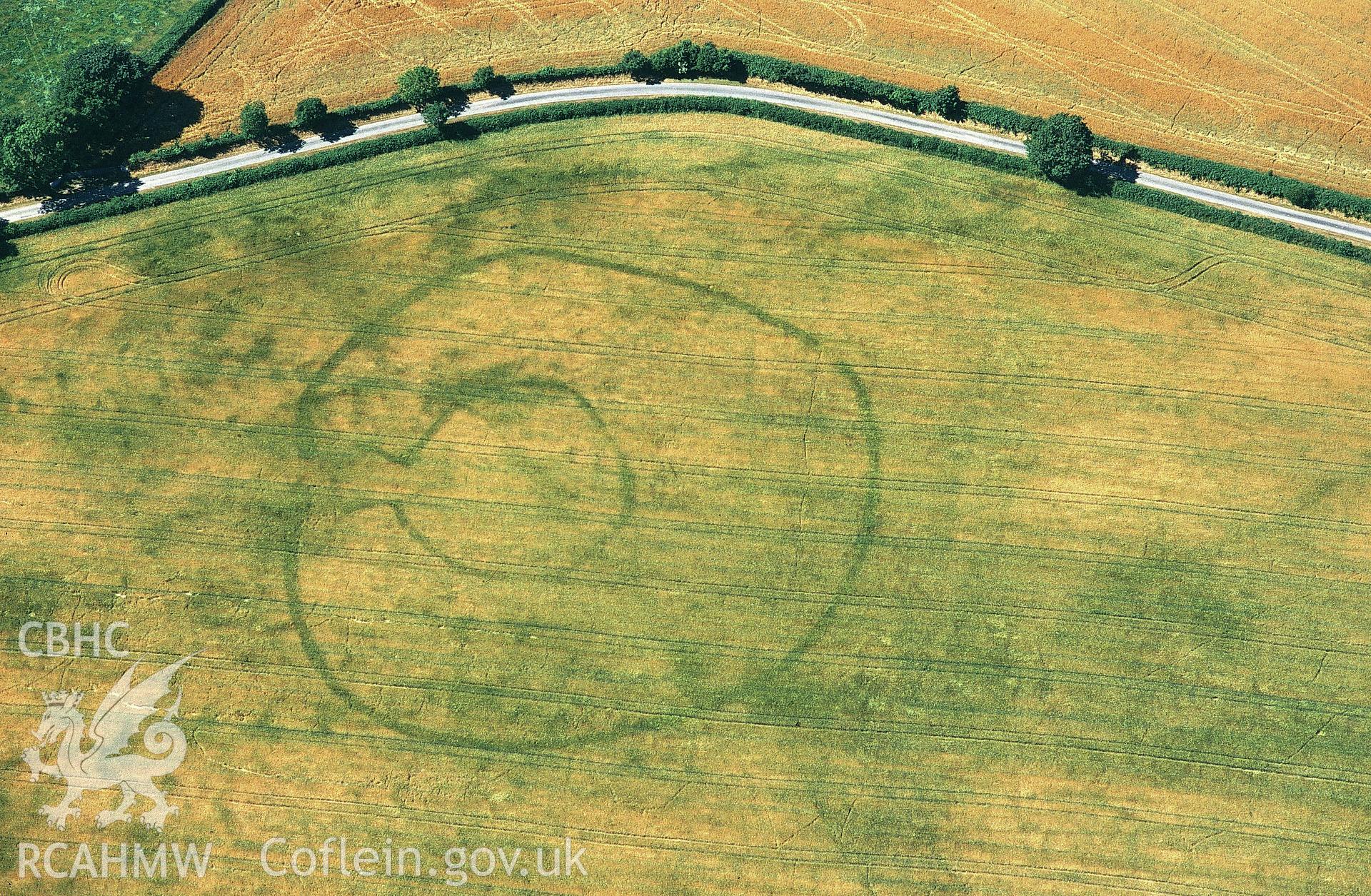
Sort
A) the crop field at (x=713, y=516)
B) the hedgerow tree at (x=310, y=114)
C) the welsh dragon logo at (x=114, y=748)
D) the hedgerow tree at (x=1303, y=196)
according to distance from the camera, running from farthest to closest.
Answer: the hedgerow tree at (x=310, y=114) < the hedgerow tree at (x=1303, y=196) < the crop field at (x=713, y=516) < the welsh dragon logo at (x=114, y=748)

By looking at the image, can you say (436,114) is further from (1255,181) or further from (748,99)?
(1255,181)

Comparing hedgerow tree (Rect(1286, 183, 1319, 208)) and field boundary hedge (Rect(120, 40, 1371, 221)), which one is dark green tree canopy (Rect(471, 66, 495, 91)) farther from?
hedgerow tree (Rect(1286, 183, 1319, 208))

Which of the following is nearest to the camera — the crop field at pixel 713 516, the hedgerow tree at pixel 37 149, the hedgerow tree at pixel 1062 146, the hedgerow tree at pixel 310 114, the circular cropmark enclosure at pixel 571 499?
the crop field at pixel 713 516

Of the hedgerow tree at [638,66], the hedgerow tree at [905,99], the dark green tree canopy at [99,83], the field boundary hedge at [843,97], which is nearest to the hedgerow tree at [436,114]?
the field boundary hedge at [843,97]

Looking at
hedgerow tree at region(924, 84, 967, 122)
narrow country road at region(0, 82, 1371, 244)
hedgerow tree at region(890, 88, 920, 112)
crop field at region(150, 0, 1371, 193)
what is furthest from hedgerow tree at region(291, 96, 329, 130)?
hedgerow tree at region(924, 84, 967, 122)

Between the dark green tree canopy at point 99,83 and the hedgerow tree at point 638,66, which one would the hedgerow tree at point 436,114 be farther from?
the dark green tree canopy at point 99,83

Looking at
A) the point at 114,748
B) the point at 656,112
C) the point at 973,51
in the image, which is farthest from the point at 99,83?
the point at 973,51
